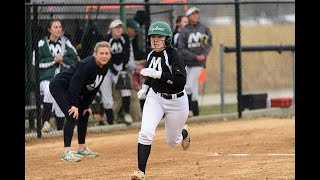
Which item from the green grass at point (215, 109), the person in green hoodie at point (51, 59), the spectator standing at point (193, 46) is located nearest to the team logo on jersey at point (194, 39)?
the spectator standing at point (193, 46)

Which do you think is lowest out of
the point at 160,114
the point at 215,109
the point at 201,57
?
the point at 215,109

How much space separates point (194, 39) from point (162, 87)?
21.4 ft

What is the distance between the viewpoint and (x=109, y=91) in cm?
1483

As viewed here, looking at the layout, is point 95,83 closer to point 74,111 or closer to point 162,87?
point 74,111

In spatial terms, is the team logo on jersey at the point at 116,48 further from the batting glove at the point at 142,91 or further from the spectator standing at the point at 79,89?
the batting glove at the point at 142,91

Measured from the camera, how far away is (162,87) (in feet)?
29.7

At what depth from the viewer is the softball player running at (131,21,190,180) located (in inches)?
345

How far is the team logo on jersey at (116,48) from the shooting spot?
582 inches

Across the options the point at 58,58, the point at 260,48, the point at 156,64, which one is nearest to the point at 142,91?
the point at 156,64

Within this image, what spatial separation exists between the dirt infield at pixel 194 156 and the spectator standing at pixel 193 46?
3.34 feet

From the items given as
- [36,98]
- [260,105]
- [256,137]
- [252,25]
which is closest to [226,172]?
[256,137]

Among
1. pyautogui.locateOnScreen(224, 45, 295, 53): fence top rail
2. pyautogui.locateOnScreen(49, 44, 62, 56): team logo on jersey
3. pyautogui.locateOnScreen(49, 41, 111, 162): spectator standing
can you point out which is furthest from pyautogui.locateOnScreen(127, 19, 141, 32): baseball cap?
pyautogui.locateOnScreen(49, 41, 111, 162): spectator standing

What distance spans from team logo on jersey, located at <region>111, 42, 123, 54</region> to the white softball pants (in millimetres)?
5585

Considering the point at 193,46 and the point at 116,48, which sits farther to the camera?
the point at 193,46
